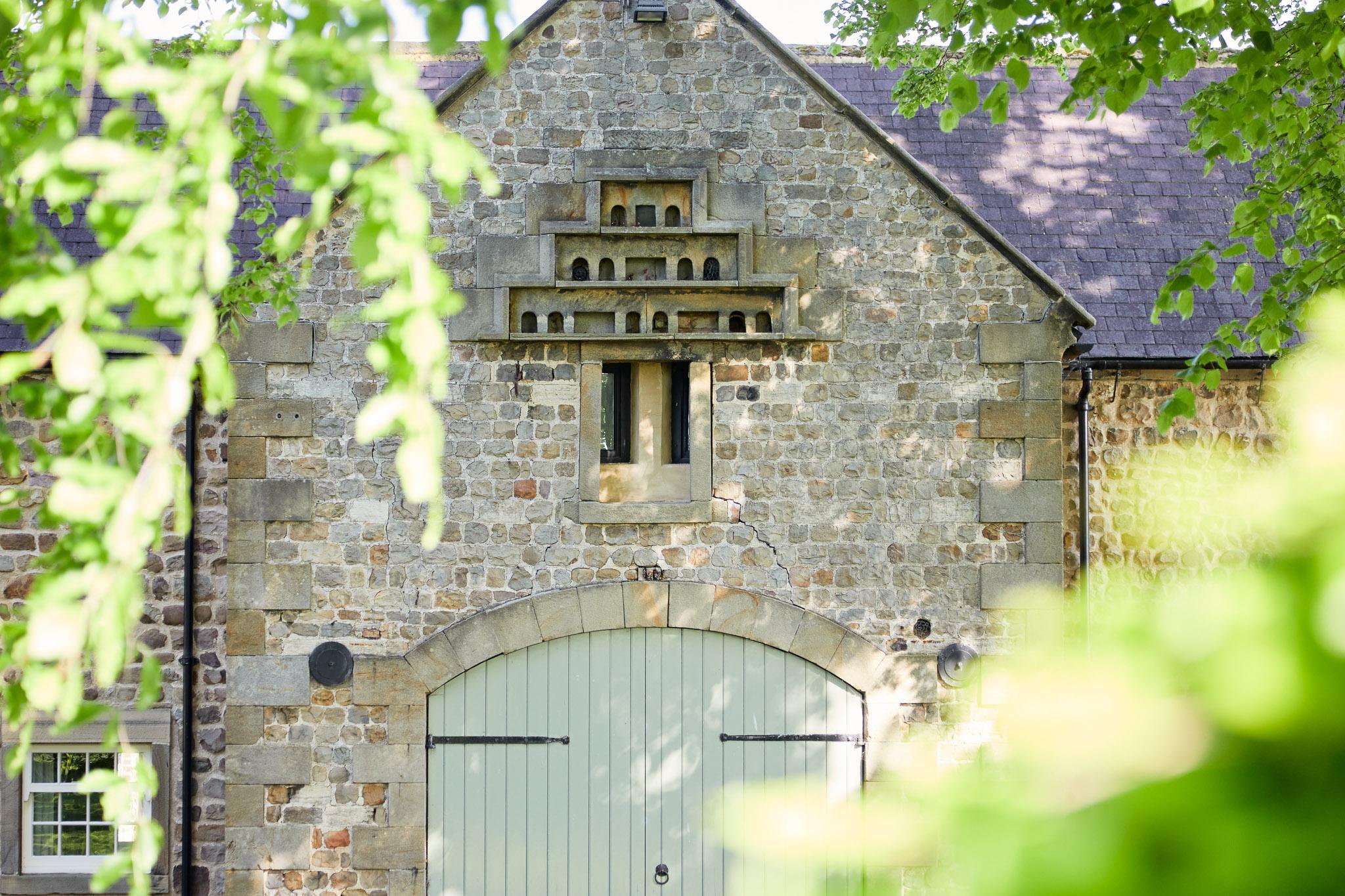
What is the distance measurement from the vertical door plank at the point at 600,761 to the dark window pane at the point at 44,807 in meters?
4.12

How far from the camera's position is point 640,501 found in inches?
265

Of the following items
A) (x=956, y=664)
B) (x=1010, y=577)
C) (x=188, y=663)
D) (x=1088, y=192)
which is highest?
(x=1088, y=192)

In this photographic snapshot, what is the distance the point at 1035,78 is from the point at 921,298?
5417mm

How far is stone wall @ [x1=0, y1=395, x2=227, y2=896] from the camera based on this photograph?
7855 millimetres

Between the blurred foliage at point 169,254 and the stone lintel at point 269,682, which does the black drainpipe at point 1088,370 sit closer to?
the stone lintel at point 269,682

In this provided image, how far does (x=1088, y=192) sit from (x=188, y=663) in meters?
8.38

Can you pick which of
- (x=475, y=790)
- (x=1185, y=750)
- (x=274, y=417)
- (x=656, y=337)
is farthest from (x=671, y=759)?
(x=1185, y=750)

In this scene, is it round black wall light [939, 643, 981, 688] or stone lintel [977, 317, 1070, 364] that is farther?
stone lintel [977, 317, 1070, 364]

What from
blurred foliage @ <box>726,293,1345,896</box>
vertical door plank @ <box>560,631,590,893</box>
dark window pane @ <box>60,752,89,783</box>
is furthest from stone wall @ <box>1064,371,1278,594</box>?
blurred foliage @ <box>726,293,1345,896</box>

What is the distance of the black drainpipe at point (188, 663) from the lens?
305 inches

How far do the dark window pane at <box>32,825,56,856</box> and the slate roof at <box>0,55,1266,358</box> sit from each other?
3549mm

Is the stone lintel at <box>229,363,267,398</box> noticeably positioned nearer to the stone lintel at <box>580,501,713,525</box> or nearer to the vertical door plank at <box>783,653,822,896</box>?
the stone lintel at <box>580,501,713,525</box>

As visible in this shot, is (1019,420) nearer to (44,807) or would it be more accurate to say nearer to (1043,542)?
(1043,542)

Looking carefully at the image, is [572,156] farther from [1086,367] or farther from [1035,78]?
[1035,78]
